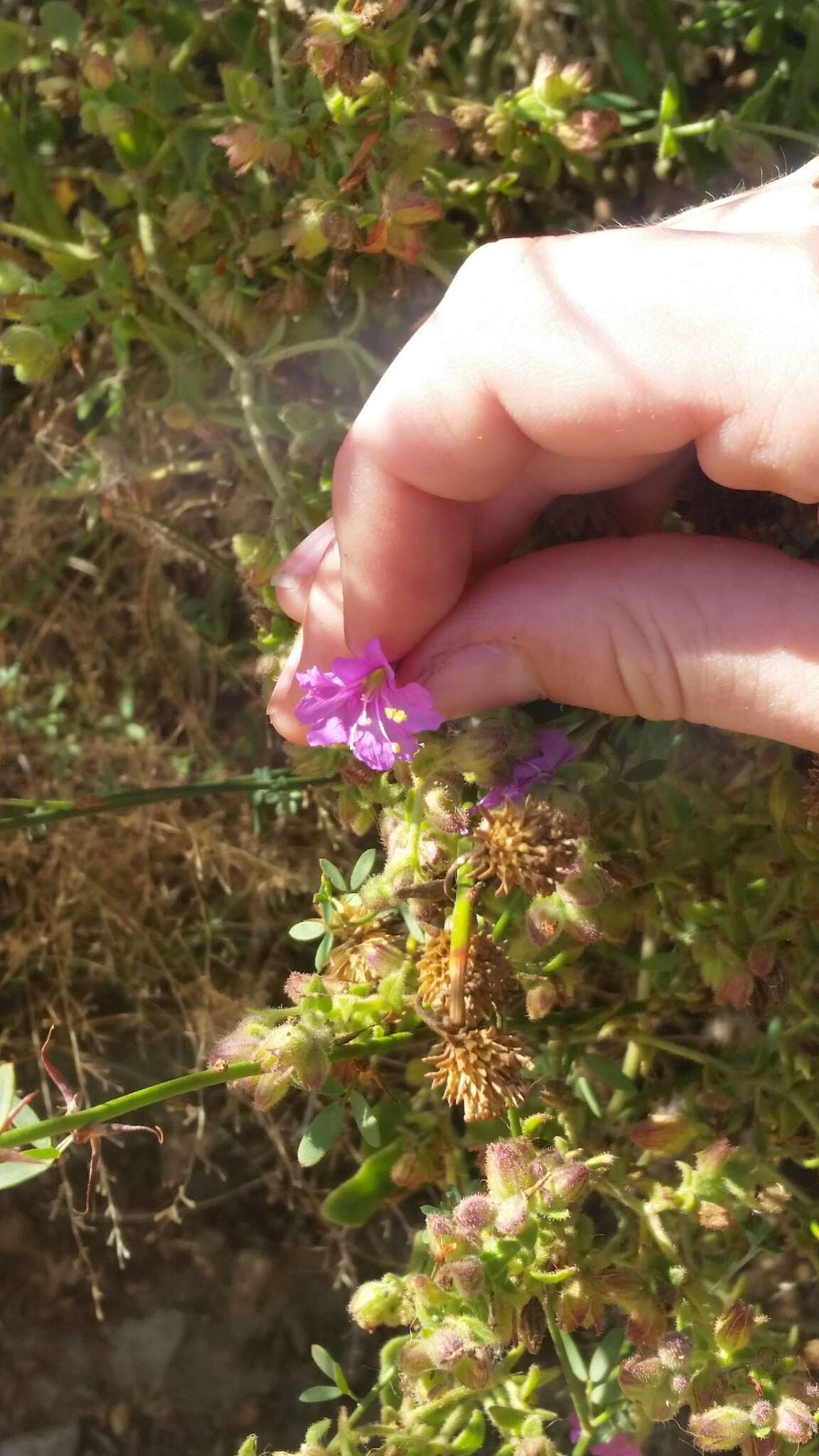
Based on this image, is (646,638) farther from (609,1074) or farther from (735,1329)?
(735,1329)

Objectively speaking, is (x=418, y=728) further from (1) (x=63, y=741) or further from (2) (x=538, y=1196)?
(1) (x=63, y=741)

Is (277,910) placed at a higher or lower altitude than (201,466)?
lower

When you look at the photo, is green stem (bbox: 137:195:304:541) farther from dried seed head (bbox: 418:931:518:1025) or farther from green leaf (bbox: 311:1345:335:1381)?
green leaf (bbox: 311:1345:335:1381)

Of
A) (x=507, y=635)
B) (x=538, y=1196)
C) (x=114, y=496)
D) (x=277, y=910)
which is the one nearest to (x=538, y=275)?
(x=507, y=635)

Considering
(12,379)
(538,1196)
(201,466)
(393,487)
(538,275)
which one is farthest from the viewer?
(12,379)

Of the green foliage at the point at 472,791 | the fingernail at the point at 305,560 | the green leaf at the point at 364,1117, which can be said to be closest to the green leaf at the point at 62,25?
the green foliage at the point at 472,791

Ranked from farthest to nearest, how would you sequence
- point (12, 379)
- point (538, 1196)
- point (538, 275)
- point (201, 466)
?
point (12, 379) < point (201, 466) < point (538, 1196) < point (538, 275)

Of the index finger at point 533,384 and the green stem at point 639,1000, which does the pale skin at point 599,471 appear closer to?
the index finger at point 533,384
